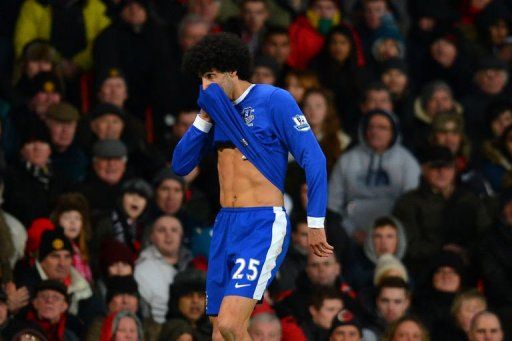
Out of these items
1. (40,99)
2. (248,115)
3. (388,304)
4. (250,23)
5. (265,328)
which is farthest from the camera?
(250,23)

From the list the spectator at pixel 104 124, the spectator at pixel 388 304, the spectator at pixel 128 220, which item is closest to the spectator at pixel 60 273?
the spectator at pixel 128 220

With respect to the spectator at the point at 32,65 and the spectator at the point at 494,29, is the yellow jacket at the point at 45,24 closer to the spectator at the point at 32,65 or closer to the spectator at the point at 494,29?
the spectator at the point at 32,65

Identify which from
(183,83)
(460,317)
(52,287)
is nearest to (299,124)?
(52,287)

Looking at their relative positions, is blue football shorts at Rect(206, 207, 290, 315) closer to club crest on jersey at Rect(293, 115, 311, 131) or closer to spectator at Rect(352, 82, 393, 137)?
club crest on jersey at Rect(293, 115, 311, 131)

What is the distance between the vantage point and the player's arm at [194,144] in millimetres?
9688

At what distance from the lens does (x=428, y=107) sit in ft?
55.6

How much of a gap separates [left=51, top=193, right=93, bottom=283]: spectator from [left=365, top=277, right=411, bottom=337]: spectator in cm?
233

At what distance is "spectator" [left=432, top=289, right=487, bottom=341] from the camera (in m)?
13.8

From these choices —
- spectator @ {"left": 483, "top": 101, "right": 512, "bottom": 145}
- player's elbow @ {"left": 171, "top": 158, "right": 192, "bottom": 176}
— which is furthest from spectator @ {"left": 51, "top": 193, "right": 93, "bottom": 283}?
spectator @ {"left": 483, "top": 101, "right": 512, "bottom": 145}

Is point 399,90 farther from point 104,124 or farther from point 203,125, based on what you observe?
point 203,125

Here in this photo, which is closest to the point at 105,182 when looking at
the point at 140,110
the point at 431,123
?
the point at 140,110

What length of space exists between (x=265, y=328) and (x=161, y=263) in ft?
4.70

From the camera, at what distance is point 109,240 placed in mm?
13688

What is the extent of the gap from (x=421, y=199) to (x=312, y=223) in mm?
5828
